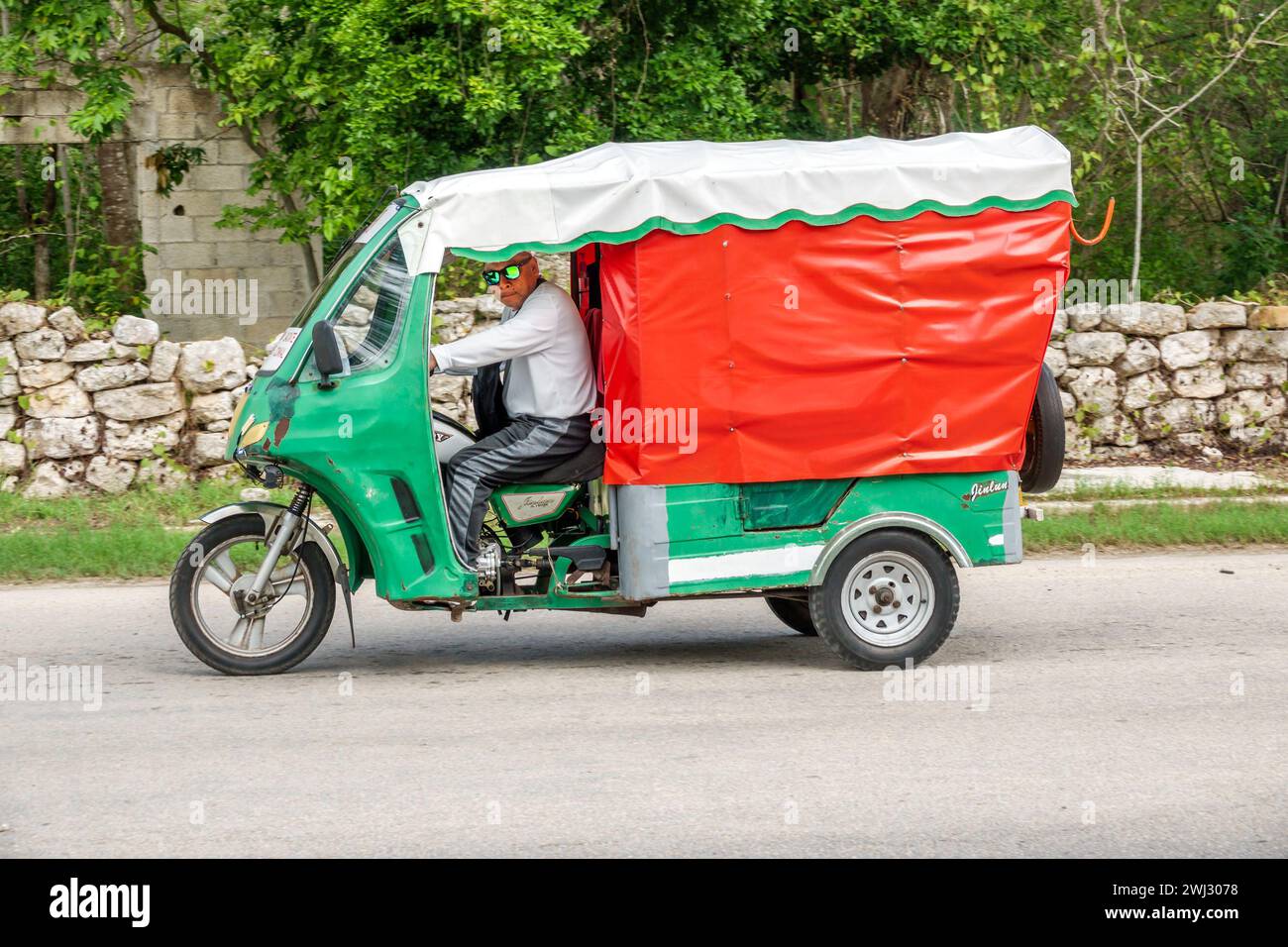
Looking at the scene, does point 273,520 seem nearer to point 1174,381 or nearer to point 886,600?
point 886,600

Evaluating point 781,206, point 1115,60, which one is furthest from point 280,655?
point 1115,60

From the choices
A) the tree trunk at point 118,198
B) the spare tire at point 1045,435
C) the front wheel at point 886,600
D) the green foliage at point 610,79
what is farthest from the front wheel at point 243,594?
the tree trunk at point 118,198

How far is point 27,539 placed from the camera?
34.0 feet

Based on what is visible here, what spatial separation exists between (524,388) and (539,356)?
19 cm

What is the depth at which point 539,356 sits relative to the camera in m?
7.17

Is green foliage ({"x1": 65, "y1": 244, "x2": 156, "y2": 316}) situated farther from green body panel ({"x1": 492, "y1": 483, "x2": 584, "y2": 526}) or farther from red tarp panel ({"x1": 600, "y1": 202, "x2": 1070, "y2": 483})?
red tarp panel ({"x1": 600, "y1": 202, "x2": 1070, "y2": 483})

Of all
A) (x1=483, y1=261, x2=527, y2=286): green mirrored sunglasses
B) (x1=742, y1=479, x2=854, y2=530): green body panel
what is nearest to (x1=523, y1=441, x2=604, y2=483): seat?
(x1=742, y1=479, x2=854, y2=530): green body panel

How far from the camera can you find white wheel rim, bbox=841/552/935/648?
285 inches

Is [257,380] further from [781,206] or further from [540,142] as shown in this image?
[540,142]

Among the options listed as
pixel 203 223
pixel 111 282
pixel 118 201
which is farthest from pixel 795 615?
pixel 118 201

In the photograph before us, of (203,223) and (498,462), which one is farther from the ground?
(203,223)

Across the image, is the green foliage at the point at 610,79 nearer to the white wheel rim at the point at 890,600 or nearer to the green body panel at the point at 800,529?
the green body panel at the point at 800,529

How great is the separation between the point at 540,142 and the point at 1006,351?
6.80 m

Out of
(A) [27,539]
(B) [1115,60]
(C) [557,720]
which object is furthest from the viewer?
(B) [1115,60]
